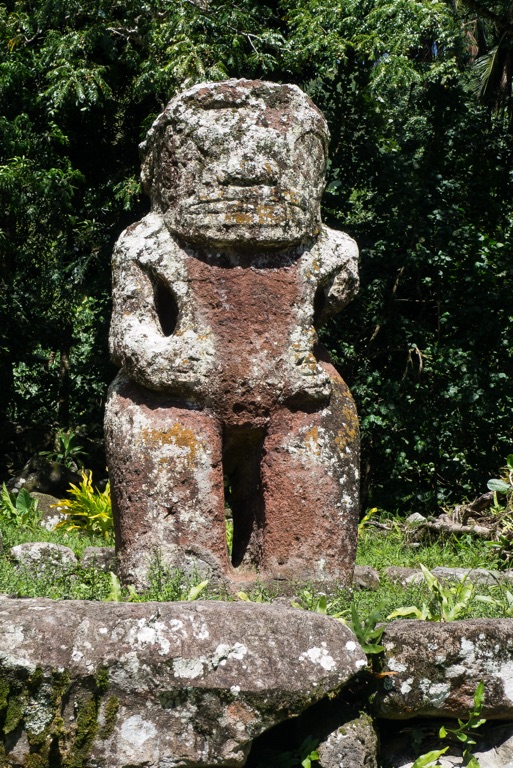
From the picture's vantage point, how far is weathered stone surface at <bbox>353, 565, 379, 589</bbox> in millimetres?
5980

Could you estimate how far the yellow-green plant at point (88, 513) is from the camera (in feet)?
31.7

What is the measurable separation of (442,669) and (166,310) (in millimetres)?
2477

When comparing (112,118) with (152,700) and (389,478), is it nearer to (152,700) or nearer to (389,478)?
(389,478)

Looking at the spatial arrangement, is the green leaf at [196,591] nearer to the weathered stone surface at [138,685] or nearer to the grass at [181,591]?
the grass at [181,591]

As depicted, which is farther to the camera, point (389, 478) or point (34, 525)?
point (389, 478)

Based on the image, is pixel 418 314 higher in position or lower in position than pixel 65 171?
lower

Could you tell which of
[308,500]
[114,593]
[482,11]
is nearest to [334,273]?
[308,500]

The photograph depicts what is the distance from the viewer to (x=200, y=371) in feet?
17.7

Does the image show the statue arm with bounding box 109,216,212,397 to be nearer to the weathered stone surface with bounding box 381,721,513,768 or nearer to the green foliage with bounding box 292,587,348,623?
the green foliage with bounding box 292,587,348,623

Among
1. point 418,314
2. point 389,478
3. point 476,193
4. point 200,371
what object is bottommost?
point 389,478

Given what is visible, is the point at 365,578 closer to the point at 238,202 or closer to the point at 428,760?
the point at 428,760

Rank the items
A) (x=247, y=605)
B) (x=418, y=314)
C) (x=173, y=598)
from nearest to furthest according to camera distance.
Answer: (x=247, y=605)
(x=173, y=598)
(x=418, y=314)

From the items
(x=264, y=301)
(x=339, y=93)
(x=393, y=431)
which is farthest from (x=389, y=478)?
(x=264, y=301)

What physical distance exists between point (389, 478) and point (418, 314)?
194cm
